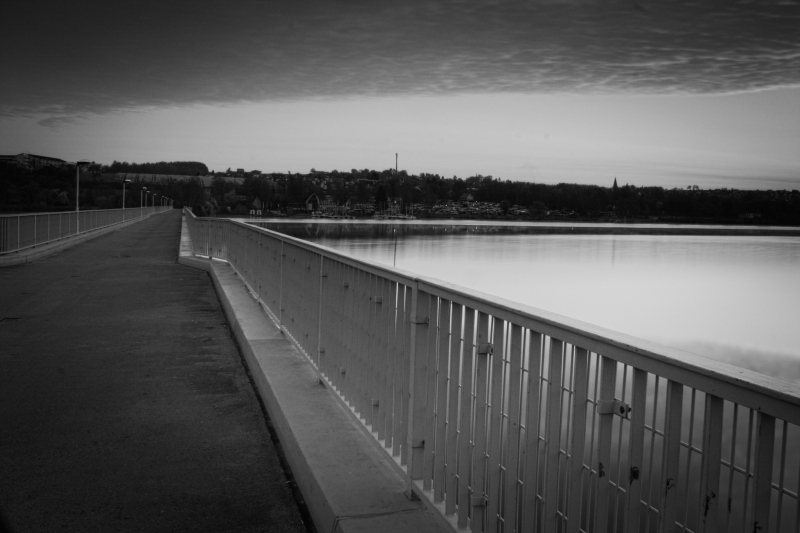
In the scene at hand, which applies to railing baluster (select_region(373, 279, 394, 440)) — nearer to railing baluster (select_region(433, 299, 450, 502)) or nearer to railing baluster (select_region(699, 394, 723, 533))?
railing baluster (select_region(433, 299, 450, 502))

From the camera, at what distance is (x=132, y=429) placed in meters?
5.75

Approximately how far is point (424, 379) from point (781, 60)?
37.2 metres

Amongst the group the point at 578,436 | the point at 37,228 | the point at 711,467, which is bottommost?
the point at 37,228

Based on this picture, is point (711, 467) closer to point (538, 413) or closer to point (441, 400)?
point (538, 413)

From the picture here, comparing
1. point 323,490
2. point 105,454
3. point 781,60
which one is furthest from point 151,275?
point 781,60

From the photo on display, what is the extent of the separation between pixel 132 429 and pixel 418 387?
3.04 metres

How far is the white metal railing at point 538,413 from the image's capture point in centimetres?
188

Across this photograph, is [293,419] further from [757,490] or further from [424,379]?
[757,490]

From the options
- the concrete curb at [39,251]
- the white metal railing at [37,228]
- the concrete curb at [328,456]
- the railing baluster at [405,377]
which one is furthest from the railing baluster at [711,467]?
the white metal railing at [37,228]

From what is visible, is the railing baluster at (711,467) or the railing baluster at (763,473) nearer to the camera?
the railing baluster at (763,473)

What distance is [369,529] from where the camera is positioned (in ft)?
11.8

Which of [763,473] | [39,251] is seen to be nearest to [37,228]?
[39,251]

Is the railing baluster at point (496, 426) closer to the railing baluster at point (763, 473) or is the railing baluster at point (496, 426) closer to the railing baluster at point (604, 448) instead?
the railing baluster at point (604, 448)

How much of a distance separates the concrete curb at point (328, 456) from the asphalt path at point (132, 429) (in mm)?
195
